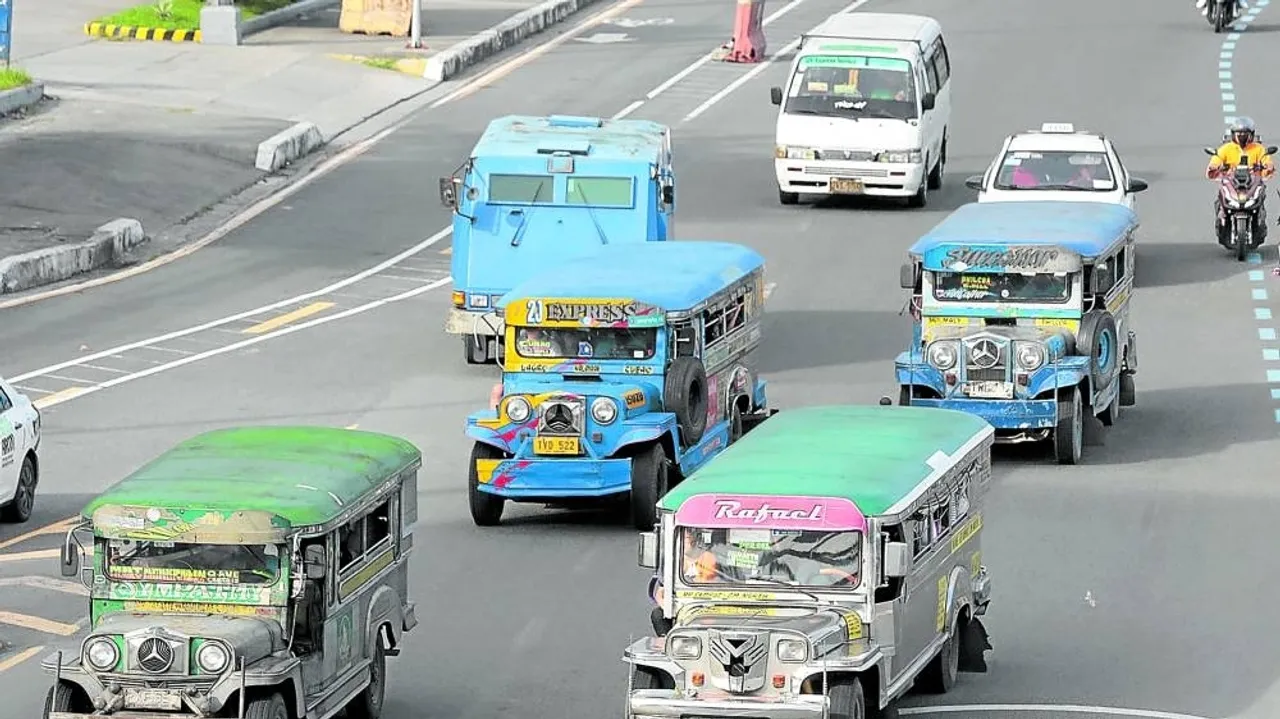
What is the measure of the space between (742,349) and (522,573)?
4.72 meters

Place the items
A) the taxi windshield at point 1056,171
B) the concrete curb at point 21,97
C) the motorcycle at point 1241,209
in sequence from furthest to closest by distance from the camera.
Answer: the concrete curb at point 21,97, the motorcycle at point 1241,209, the taxi windshield at point 1056,171

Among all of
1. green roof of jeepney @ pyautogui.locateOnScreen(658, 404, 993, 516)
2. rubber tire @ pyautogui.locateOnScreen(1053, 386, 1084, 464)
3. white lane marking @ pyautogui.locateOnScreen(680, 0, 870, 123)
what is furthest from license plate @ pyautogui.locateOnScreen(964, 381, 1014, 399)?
white lane marking @ pyautogui.locateOnScreen(680, 0, 870, 123)

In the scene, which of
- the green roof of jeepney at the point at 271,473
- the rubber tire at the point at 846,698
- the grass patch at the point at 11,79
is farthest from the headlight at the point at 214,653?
the grass patch at the point at 11,79

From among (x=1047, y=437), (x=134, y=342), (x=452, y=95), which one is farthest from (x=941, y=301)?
(x=452, y=95)

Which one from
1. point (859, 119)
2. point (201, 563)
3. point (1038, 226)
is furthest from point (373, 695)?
point (859, 119)

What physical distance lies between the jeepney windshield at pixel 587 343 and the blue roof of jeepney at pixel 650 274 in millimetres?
311

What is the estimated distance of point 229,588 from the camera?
56.0 feet

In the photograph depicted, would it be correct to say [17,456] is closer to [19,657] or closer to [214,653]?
[19,657]

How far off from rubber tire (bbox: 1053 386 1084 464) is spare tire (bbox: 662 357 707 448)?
374 centimetres

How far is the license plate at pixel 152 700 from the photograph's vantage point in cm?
1644

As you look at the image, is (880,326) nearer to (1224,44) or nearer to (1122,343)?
(1122,343)

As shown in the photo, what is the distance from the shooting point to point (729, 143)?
44719mm

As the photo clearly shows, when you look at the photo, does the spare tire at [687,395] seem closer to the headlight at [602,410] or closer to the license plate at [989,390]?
the headlight at [602,410]

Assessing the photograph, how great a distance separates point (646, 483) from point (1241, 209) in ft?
51.0
